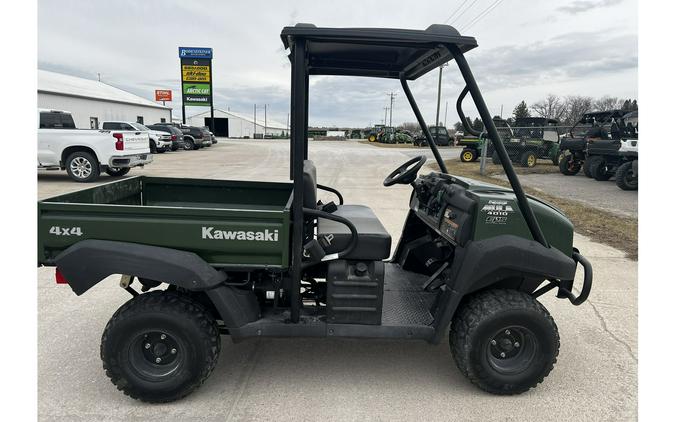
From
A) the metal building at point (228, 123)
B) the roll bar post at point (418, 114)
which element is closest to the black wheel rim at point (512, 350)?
the roll bar post at point (418, 114)

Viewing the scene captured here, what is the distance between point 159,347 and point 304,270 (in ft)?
3.20

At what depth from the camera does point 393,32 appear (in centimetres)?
241

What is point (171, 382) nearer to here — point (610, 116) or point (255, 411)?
point (255, 411)

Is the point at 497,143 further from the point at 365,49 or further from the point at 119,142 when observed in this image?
the point at 119,142

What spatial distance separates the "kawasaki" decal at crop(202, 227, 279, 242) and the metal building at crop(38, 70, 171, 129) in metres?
31.6

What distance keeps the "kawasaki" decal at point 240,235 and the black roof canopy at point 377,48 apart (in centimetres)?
107

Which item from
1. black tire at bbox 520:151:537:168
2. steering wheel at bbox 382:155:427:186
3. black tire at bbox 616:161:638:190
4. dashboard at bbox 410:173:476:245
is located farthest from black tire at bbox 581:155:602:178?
steering wheel at bbox 382:155:427:186

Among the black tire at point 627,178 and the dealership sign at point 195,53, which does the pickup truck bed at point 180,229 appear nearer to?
the black tire at point 627,178

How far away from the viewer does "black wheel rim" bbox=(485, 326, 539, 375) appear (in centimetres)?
271

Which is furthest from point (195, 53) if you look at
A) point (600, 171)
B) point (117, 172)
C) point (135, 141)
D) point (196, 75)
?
point (600, 171)

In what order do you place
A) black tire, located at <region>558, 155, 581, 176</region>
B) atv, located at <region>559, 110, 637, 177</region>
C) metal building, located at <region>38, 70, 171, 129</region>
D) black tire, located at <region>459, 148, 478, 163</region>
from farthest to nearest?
1. metal building, located at <region>38, 70, 171, 129</region>
2. black tire, located at <region>459, 148, 478, 163</region>
3. black tire, located at <region>558, 155, 581, 176</region>
4. atv, located at <region>559, 110, 637, 177</region>

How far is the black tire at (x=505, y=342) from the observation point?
104 inches

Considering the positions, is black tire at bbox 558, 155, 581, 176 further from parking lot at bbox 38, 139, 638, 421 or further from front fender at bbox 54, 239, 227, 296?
front fender at bbox 54, 239, 227, 296

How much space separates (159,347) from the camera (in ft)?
8.58
